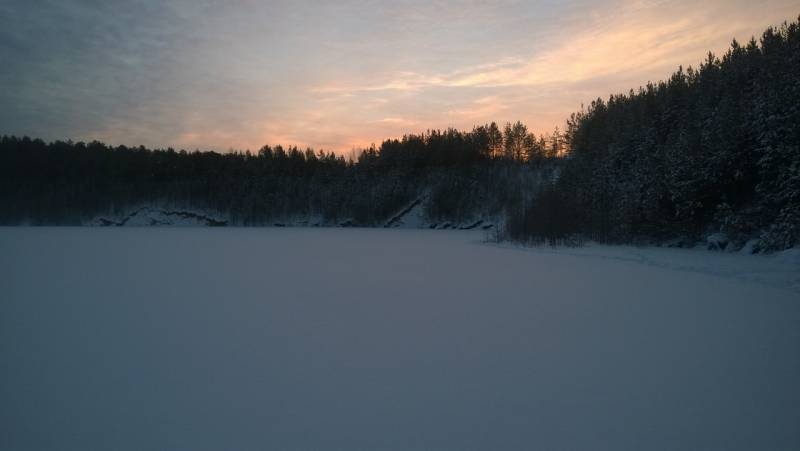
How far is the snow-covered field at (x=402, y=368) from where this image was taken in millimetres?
2895

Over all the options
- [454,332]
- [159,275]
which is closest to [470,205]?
[159,275]

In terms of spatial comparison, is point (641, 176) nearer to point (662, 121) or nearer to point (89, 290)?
point (662, 121)

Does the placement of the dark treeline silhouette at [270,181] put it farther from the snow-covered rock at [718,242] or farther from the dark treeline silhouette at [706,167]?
the snow-covered rock at [718,242]

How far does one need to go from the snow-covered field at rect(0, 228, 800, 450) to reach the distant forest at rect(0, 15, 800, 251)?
35.6 ft

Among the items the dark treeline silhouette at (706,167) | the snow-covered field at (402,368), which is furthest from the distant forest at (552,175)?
the snow-covered field at (402,368)

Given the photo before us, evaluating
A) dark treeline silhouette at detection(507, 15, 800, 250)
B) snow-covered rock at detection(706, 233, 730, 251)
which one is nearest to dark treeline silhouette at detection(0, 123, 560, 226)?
dark treeline silhouette at detection(507, 15, 800, 250)

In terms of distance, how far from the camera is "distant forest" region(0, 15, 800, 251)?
17.0 meters

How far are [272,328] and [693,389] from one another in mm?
4419

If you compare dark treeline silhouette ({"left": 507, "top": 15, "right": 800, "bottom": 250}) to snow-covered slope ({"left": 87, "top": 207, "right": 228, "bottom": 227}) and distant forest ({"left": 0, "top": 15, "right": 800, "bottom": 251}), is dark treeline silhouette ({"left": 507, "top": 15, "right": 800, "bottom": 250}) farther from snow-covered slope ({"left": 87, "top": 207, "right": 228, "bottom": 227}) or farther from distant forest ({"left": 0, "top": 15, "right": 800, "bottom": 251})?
snow-covered slope ({"left": 87, "top": 207, "right": 228, "bottom": 227})

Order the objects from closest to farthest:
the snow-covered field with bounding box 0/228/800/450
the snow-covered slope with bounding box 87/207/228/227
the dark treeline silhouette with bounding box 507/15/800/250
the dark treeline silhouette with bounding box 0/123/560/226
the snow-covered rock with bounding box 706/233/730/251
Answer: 1. the snow-covered field with bounding box 0/228/800/450
2. the dark treeline silhouette with bounding box 507/15/800/250
3. the snow-covered rock with bounding box 706/233/730/251
4. the dark treeline silhouette with bounding box 0/123/560/226
5. the snow-covered slope with bounding box 87/207/228/227

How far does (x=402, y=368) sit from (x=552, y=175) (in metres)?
48.7

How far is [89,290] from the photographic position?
Result: 28.8 feet

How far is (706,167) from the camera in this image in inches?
730

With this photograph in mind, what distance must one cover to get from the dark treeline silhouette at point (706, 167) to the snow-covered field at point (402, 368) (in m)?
9.86
